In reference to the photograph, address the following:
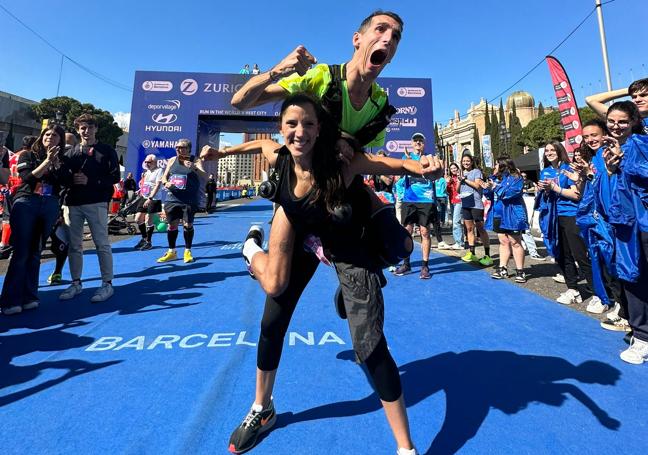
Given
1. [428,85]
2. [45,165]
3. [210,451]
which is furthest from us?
[428,85]

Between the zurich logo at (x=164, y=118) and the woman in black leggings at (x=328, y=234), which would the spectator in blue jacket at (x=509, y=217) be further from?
the zurich logo at (x=164, y=118)

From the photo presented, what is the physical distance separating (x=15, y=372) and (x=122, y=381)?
800 millimetres

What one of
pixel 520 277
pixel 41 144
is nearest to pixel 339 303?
pixel 41 144

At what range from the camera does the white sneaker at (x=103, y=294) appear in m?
3.79

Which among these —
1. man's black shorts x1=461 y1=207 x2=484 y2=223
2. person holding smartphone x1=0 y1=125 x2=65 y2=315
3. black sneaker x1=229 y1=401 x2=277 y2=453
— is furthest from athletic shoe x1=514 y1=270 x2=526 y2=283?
person holding smartphone x1=0 y1=125 x2=65 y2=315

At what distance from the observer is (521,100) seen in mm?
74688

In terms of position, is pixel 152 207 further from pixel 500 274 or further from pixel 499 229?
pixel 500 274

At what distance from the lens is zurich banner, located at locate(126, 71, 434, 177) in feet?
55.3

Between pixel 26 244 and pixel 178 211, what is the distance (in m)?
2.64

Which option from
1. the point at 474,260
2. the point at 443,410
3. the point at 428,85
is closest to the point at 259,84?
the point at 443,410

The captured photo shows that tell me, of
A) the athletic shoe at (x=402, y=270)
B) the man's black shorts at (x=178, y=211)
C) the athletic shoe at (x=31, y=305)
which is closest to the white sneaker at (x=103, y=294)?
the athletic shoe at (x=31, y=305)

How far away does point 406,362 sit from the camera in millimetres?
2480

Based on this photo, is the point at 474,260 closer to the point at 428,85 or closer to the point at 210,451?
the point at 210,451

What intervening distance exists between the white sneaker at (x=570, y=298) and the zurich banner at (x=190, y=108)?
13.1m
